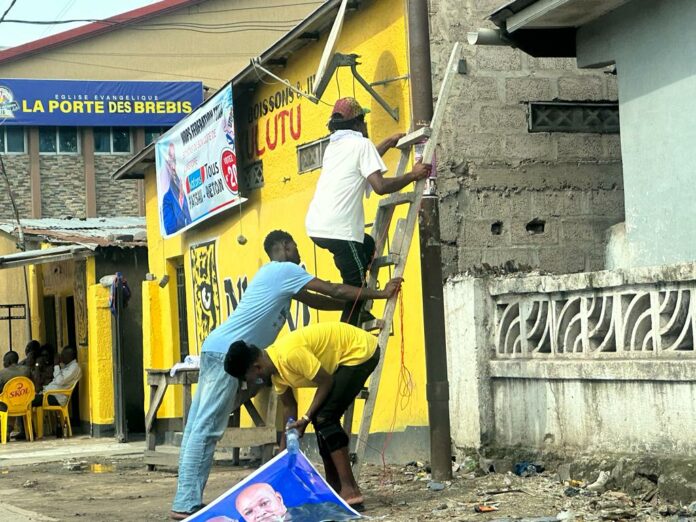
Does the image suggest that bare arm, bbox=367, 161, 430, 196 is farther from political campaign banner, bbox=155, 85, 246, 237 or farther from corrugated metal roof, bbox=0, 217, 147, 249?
corrugated metal roof, bbox=0, 217, 147, 249

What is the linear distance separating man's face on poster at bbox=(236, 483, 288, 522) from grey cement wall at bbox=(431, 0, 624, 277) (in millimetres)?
3136

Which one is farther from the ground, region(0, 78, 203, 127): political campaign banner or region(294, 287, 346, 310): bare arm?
region(0, 78, 203, 127): political campaign banner

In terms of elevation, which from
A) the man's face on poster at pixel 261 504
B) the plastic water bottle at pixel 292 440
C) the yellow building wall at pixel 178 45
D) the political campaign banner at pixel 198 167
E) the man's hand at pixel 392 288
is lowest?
the man's face on poster at pixel 261 504

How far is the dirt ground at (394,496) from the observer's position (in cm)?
722

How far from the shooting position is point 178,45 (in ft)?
116

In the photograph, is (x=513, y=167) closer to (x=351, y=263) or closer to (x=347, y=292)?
(x=351, y=263)

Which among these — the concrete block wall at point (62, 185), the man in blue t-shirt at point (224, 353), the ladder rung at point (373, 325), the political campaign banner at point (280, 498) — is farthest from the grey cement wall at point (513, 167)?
the concrete block wall at point (62, 185)

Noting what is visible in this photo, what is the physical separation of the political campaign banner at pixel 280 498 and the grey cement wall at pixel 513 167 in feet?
9.57

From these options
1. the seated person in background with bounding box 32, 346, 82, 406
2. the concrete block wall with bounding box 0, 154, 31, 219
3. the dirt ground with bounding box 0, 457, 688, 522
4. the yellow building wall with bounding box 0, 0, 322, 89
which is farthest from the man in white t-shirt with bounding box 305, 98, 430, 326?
the concrete block wall with bounding box 0, 154, 31, 219

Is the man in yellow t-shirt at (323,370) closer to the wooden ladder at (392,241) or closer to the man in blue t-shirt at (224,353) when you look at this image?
the wooden ladder at (392,241)

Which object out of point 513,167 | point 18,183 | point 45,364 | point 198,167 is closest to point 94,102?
point 18,183

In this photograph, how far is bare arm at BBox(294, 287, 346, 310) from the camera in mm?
7801

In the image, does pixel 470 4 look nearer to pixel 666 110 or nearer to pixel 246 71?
pixel 666 110

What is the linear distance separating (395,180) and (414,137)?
1.56ft
